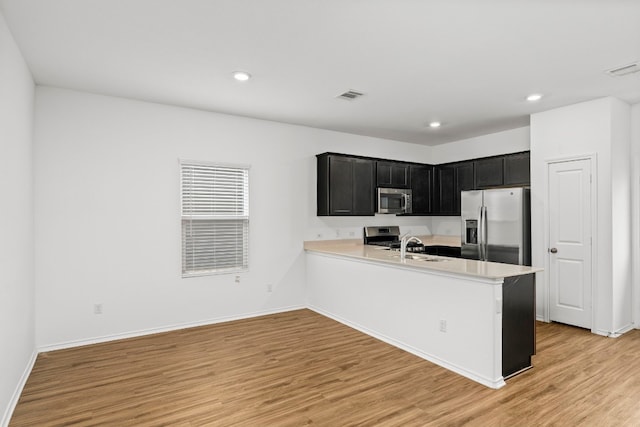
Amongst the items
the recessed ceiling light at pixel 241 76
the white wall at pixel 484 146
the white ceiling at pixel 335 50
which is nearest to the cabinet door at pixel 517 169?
the white wall at pixel 484 146

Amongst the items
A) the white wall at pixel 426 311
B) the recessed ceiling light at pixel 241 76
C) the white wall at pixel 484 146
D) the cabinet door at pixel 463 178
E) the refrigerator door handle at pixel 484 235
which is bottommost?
the white wall at pixel 426 311

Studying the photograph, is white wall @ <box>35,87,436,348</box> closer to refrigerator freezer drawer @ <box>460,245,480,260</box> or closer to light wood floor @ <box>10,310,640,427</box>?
light wood floor @ <box>10,310,640,427</box>

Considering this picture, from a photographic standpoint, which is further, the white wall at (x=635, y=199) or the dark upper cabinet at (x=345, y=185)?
the dark upper cabinet at (x=345, y=185)

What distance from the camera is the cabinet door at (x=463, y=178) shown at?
603cm

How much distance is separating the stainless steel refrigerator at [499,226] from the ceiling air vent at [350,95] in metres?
2.34

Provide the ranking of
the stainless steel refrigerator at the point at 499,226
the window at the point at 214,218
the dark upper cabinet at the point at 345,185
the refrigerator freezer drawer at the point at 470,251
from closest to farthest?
the window at the point at 214,218
the stainless steel refrigerator at the point at 499,226
the refrigerator freezer drawer at the point at 470,251
the dark upper cabinet at the point at 345,185

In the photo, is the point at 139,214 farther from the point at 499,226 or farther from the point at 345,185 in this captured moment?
the point at 499,226

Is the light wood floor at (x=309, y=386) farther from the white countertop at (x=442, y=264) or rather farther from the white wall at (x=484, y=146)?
the white wall at (x=484, y=146)

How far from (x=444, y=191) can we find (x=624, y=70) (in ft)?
10.9

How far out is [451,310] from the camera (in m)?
3.30

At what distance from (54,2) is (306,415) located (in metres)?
3.17

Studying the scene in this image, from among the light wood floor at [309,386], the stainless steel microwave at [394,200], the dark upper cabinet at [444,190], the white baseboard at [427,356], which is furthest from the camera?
the dark upper cabinet at [444,190]

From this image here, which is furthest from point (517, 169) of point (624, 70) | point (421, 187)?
point (624, 70)

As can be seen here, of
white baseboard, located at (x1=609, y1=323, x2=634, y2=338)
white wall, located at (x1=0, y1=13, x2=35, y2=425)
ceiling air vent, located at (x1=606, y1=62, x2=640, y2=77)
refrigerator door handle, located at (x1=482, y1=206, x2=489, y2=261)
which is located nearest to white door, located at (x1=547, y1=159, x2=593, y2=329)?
white baseboard, located at (x1=609, y1=323, x2=634, y2=338)
